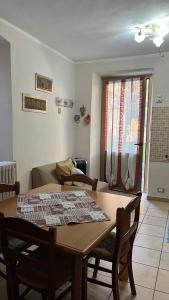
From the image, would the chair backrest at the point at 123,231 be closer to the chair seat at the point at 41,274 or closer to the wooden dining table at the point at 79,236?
the wooden dining table at the point at 79,236

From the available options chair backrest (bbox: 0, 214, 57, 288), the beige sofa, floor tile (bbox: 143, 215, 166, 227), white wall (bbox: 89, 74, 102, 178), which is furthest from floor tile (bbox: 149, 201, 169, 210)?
chair backrest (bbox: 0, 214, 57, 288)

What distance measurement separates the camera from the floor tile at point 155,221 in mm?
3251

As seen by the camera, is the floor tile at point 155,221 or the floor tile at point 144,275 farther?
the floor tile at point 155,221

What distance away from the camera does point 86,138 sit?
4594 mm

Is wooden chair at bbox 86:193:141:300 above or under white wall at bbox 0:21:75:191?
under

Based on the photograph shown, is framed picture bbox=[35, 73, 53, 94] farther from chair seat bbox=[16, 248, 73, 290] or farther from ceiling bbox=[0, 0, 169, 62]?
chair seat bbox=[16, 248, 73, 290]

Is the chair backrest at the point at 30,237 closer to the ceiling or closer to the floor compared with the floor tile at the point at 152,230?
closer to the ceiling

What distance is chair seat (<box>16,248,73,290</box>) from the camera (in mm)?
1349

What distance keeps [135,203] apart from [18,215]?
2.64 feet

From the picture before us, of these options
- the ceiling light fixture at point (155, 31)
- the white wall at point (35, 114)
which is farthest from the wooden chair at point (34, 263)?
the ceiling light fixture at point (155, 31)

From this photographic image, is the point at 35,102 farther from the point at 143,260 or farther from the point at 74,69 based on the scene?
the point at 143,260

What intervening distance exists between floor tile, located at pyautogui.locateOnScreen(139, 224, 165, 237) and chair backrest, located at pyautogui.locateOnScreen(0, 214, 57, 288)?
1.91 metres

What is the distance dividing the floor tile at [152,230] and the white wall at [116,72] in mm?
1136

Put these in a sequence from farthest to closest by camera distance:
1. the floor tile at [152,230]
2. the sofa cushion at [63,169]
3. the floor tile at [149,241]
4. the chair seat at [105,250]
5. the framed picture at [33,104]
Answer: the sofa cushion at [63,169] < the framed picture at [33,104] < the floor tile at [152,230] < the floor tile at [149,241] < the chair seat at [105,250]
